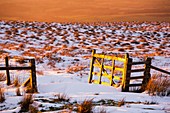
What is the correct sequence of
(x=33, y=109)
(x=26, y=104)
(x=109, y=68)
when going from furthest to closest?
1. (x=109, y=68)
2. (x=26, y=104)
3. (x=33, y=109)

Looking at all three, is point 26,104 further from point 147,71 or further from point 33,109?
point 147,71

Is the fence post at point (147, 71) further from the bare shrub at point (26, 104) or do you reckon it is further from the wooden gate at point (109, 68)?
the bare shrub at point (26, 104)

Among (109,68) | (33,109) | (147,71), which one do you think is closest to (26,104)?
(33,109)

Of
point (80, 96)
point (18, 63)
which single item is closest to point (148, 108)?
point (80, 96)

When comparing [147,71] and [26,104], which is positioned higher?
[147,71]

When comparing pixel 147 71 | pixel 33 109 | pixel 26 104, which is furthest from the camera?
pixel 147 71

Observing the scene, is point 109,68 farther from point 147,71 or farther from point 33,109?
point 33,109

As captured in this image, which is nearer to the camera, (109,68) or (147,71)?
(147,71)

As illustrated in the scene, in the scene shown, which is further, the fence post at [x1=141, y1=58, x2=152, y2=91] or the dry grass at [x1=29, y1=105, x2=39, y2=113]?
the fence post at [x1=141, y1=58, x2=152, y2=91]

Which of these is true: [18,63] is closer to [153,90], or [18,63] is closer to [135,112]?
[153,90]

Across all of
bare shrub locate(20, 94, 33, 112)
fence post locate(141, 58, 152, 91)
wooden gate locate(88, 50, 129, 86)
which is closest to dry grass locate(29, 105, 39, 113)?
bare shrub locate(20, 94, 33, 112)

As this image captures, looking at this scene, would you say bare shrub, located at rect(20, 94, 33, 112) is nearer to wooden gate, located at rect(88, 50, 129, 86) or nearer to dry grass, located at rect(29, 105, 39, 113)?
dry grass, located at rect(29, 105, 39, 113)

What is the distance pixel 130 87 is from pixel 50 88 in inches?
150

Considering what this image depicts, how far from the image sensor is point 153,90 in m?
10.8
